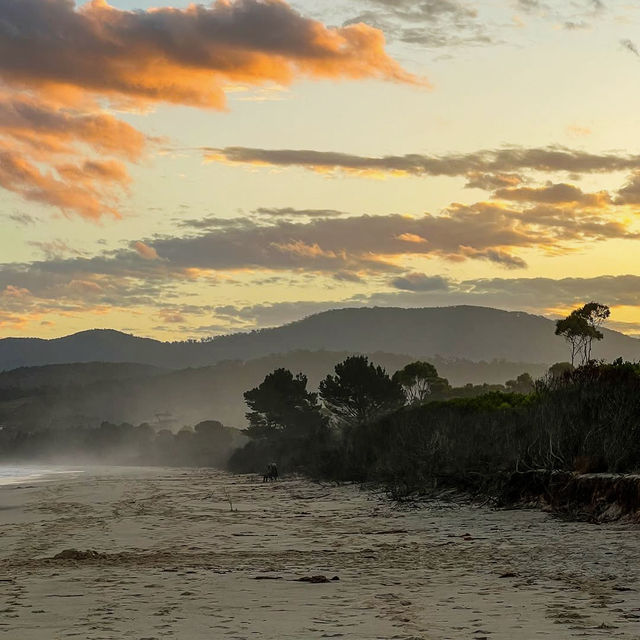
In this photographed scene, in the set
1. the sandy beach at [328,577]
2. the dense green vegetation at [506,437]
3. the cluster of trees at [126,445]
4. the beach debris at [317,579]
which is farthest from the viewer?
the cluster of trees at [126,445]

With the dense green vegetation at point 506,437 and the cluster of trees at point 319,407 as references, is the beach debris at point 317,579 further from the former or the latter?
the cluster of trees at point 319,407

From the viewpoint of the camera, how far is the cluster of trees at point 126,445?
13591 cm

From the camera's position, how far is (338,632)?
880cm

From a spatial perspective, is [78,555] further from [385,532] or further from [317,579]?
[385,532]

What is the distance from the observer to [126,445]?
171375 mm

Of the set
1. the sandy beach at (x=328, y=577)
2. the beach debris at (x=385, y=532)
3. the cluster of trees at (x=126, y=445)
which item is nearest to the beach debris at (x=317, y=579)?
the sandy beach at (x=328, y=577)

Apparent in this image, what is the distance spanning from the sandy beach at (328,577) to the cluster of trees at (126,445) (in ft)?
304

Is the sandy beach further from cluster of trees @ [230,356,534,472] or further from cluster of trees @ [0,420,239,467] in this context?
cluster of trees @ [0,420,239,467]

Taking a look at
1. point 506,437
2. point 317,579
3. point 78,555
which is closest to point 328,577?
point 317,579

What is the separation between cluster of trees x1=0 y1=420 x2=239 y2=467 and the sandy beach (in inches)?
3652

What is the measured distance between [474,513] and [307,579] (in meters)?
11.0

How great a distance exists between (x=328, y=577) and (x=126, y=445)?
16329 cm

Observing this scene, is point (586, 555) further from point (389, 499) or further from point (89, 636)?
point (389, 499)

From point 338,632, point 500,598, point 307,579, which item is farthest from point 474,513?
point 338,632
